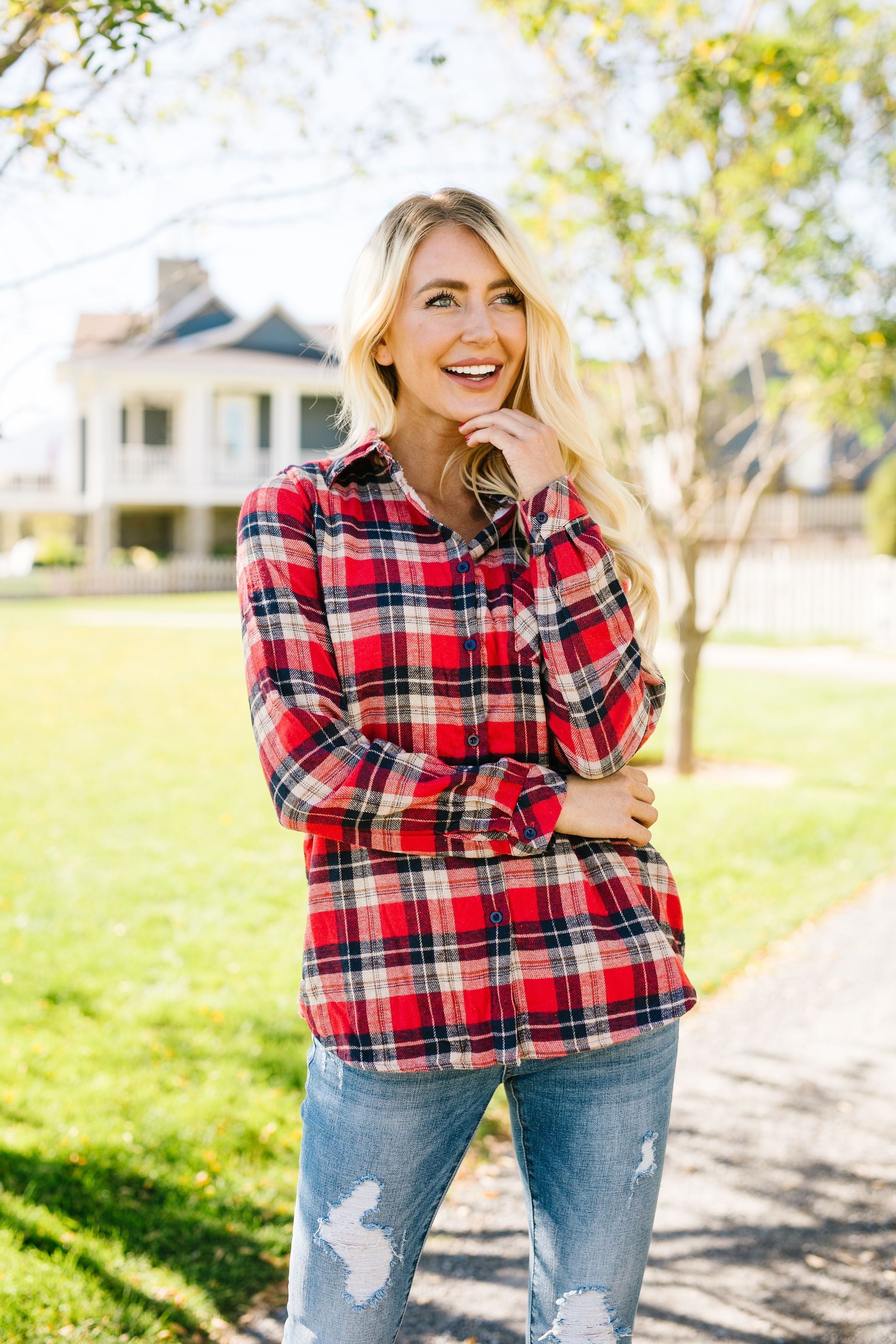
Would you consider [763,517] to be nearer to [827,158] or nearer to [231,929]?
[827,158]

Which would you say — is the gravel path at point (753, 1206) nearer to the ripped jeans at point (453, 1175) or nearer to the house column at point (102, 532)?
the ripped jeans at point (453, 1175)

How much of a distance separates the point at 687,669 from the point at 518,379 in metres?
7.12

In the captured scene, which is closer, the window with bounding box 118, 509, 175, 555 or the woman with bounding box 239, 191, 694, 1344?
the woman with bounding box 239, 191, 694, 1344

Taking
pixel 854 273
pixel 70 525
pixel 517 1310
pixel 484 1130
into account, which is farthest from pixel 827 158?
pixel 70 525

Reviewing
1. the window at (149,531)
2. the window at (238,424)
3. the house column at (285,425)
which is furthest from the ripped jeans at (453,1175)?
the window at (149,531)

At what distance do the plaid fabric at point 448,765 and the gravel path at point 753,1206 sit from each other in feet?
4.89

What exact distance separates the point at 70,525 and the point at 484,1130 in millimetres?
37718

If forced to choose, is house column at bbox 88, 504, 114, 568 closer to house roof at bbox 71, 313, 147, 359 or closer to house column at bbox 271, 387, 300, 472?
house column at bbox 271, 387, 300, 472

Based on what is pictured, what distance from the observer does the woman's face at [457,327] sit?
213 cm

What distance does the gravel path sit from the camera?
298 centimetres

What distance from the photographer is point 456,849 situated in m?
1.88

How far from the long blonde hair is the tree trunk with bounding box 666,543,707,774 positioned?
22.6 ft

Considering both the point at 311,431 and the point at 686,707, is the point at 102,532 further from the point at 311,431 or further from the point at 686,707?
the point at 686,707

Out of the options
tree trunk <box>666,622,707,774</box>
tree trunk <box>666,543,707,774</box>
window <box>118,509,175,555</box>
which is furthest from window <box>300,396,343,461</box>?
tree trunk <box>666,622,707,774</box>
